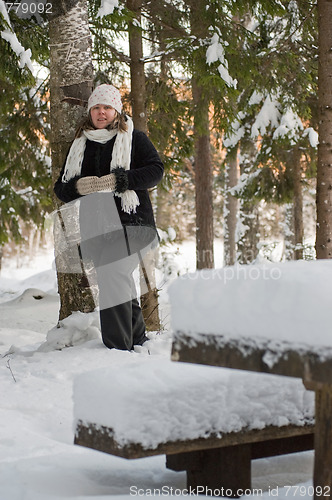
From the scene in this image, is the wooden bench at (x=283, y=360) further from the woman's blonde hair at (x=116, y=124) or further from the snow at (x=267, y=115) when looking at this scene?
the snow at (x=267, y=115)

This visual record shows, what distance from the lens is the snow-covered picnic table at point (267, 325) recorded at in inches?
69.4

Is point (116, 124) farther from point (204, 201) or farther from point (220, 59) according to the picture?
point (204, 201)

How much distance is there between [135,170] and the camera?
4.73 meters

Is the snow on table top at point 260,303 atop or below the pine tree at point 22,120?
below

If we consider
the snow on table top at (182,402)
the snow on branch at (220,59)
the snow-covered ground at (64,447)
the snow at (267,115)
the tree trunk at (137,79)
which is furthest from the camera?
the snow at (267,115)

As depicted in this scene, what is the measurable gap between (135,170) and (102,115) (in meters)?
0.55

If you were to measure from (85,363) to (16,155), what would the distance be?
6.53 meters

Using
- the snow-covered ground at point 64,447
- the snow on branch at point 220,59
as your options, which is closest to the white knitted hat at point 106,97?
the snow-covered ground at point 64,447

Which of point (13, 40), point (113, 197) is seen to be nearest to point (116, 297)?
point (113, 197)

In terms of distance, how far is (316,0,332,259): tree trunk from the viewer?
6652 mm

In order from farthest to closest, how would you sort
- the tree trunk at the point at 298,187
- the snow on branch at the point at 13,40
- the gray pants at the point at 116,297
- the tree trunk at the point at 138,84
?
the tree trunk at the point at 298,187 → the tree trunk at the point at 138,84 → the snow on branch at the point at 13,40 → the gray pants at the point at 116,297

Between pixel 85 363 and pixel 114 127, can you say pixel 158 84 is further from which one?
pixel 85 363

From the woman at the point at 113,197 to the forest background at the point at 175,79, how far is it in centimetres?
79

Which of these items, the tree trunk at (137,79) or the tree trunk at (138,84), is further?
the tree trunk at (137,79)
